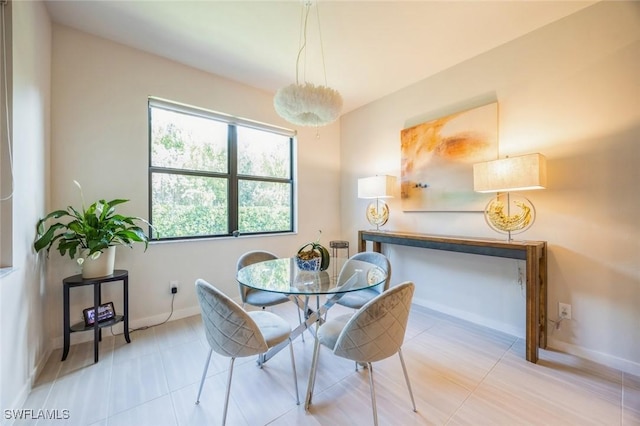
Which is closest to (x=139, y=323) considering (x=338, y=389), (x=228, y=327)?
(x=228, y=327)

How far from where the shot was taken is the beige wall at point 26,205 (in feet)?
4.52

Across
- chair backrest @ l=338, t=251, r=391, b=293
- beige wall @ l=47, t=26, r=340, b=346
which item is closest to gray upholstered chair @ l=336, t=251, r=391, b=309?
chair backrest @ l=338, t=251, r=391, b=293

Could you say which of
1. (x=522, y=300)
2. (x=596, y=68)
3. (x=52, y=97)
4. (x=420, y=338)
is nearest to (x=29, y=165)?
(x=52, y=97)

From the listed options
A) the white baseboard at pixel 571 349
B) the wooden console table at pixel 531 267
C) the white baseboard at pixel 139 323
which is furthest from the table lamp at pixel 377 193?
the white baseboard at pixel 139 323

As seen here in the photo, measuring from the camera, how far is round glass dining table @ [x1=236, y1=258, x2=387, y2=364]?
1.52 meters

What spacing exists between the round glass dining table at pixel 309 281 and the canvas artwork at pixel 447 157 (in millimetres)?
1255

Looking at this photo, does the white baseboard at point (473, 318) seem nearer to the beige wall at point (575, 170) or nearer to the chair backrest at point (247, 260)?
the beige wall at point (575, 170)

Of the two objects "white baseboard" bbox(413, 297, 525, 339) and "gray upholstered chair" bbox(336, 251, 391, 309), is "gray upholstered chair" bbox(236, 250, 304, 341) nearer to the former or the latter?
"gray upholstered chair" bbox(336, 251, 391, 309)

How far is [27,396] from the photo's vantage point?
59.7 inches

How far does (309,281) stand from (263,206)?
1.91 m

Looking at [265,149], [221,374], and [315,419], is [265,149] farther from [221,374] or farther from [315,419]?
[315,419]

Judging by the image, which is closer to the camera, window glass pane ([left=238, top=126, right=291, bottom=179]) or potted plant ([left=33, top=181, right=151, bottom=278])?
potted plant ([left=33, top=181, right=151, bottom=278])

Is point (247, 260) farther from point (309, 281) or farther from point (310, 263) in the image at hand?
point (309, 281)

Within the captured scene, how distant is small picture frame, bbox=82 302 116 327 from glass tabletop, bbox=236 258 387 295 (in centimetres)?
130
